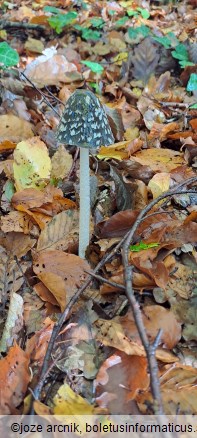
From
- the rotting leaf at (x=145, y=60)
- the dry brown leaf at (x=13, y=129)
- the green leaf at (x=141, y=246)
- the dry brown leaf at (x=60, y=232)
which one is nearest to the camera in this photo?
the green leaf at (x=141, y=246)

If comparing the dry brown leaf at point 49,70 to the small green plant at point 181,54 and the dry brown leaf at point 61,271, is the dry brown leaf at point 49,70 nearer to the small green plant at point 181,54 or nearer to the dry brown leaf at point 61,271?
the small green plant at point 181,54

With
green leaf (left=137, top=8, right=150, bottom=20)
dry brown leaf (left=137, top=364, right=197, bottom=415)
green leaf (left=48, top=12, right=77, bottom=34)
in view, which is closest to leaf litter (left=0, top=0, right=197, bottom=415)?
dry brown leaf (left=137, top=364, right=197, bottom=415)

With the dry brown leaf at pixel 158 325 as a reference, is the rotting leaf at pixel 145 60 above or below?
above

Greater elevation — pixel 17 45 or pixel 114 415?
pixel 17 45

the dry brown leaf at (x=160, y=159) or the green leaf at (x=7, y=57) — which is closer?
the dry brown leaf at (x=160, y=159)

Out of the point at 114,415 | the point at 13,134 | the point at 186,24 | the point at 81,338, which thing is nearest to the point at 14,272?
the point at 81,338

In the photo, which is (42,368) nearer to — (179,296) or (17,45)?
(179,296)

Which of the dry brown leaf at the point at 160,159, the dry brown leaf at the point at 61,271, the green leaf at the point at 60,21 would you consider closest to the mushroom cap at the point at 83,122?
the dry brown leaf at the point at 61,271
